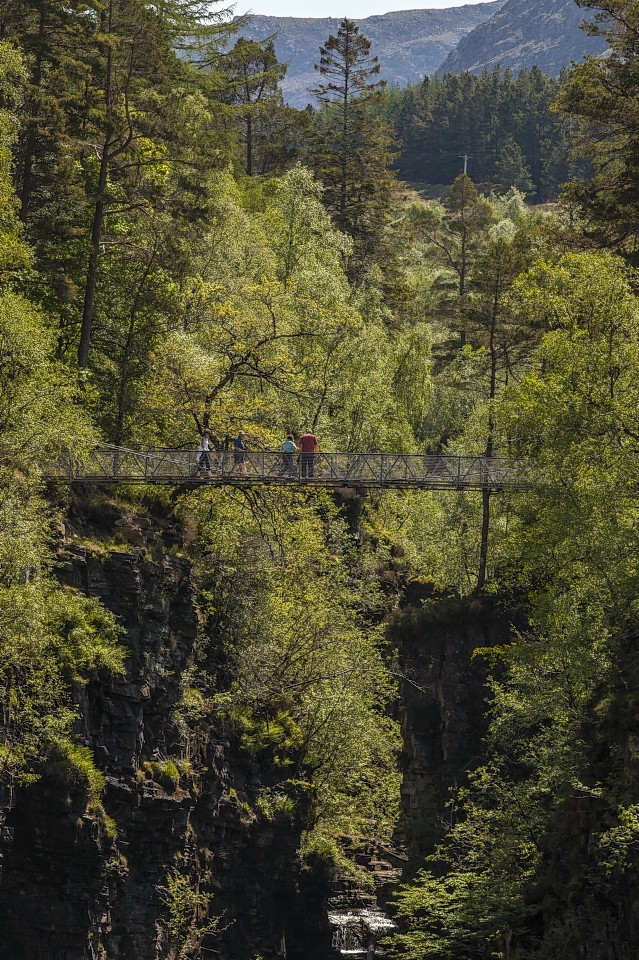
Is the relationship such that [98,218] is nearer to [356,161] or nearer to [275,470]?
[275,470]

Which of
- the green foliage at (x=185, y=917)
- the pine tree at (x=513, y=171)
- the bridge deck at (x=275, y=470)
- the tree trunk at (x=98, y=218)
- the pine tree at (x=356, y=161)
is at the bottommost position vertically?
the green foliage at (x=185, y=917)

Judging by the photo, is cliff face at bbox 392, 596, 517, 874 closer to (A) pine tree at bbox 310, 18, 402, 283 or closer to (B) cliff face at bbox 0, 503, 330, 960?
(B) cliff face at bbox 0, 503, 330, 960

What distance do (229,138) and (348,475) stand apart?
1121 inches

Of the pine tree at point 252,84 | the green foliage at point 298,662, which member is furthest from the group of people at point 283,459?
the pine tree at point 252,84

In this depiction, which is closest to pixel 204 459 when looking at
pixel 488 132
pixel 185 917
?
pixel 185 917

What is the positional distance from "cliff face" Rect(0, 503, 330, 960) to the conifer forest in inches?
3.6

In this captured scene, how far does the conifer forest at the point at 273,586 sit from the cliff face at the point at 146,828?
92mm

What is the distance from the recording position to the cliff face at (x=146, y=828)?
25.4m

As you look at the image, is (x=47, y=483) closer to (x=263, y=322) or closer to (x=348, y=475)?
(x=348, y=475)

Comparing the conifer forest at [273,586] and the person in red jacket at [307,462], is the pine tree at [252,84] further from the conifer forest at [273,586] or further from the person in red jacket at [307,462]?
the person in red jacket at [307,462]

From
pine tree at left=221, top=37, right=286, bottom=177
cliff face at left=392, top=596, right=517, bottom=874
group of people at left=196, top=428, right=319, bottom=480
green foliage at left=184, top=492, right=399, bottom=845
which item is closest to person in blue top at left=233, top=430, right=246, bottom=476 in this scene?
group of people at left=196, top=428, right=319, bottom=480

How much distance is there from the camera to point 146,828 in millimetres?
28203

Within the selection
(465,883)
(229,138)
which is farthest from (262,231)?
(465,883)

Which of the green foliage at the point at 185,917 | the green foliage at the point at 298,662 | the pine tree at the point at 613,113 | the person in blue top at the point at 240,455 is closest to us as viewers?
the green foliage at the point at 185,917
